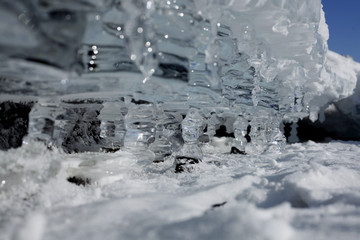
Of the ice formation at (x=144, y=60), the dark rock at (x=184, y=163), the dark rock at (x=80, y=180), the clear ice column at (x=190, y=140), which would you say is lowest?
the dark rock at (x=80, y=180)

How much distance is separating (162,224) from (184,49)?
78cm

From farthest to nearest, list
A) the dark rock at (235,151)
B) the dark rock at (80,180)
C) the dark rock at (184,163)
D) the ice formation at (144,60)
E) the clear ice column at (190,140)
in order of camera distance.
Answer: the dark rock at (235,151), the clear ice column at (190,140), the dark rock at (184,163), the dark rock at (80,180), the ice formation at (144,60)

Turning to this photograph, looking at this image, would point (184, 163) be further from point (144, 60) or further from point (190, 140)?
point (144, 60)

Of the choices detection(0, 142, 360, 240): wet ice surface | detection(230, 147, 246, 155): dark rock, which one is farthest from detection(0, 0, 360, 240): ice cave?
detection(230, 147, 246, 155): dark rock

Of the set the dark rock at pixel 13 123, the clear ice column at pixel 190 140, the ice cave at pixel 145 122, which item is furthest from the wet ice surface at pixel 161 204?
the dark rock at pixel 13 123

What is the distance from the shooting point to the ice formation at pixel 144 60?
0.95 m

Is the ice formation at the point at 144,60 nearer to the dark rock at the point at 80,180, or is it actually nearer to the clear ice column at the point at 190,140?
the clear ice column at the point at 190,140

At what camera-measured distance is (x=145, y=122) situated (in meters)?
2.05

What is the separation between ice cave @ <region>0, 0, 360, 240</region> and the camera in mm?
864

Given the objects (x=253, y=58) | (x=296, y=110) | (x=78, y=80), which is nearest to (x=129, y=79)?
(x=78, y=80)

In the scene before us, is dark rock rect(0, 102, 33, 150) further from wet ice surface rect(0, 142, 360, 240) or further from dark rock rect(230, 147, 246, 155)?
dark rock rect(230, 147, 246, 155)

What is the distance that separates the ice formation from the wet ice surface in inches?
11.1

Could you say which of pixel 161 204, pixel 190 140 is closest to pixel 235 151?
pixel 190 140

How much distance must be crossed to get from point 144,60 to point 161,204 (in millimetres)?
605
